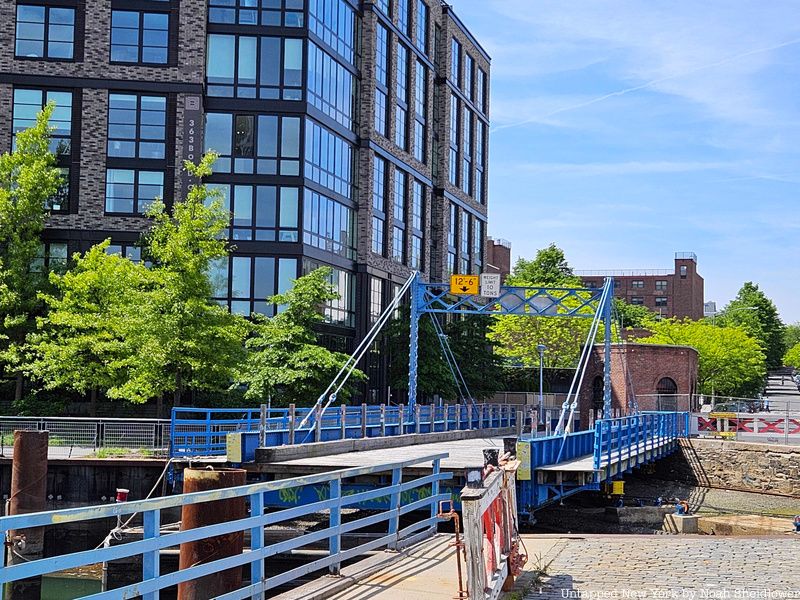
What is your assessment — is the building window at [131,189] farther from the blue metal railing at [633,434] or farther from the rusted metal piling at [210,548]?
the rusted metal piling at [210,548]

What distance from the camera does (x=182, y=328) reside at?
112 feet

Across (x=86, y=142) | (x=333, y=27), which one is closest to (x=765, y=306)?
(x=333, y=27)

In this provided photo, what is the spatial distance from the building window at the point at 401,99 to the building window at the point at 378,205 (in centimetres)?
286

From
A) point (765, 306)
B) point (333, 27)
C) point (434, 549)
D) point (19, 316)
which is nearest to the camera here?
point (434, 549)

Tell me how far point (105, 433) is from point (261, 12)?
75.5ft

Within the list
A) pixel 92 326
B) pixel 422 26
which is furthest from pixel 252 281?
pixel 422 26

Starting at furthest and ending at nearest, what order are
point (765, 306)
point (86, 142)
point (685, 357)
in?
1. point (765, 306)
2. point (685, 357)
3. point (86, 142)

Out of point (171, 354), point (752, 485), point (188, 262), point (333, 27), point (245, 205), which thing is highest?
point (333, 27)

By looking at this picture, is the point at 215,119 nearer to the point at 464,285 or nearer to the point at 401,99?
the point at 464,285

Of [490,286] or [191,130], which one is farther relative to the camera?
[191,130]

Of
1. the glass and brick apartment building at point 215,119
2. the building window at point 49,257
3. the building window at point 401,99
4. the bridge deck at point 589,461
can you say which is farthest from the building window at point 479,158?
the bridge deck at point 589,461

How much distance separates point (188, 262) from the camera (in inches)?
1368

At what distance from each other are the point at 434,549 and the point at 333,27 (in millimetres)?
38656

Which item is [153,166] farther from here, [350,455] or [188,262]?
[350,455]
